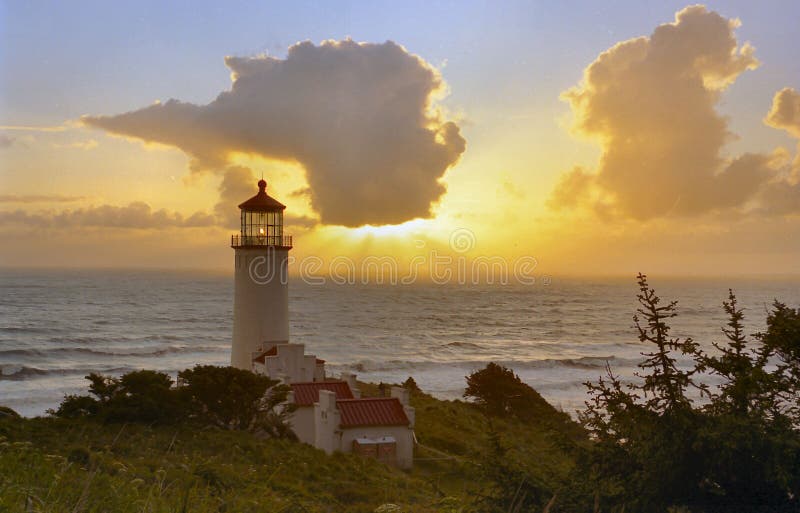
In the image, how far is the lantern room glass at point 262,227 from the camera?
22688 millimetres

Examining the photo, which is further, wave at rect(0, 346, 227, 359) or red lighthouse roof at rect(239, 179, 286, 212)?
wave at rect(0, 346, 227, 359)

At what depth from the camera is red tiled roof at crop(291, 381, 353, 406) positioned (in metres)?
18.2

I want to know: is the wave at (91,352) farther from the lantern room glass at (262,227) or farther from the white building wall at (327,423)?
the white building wall at (327,423)

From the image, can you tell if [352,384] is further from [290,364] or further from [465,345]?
[465,345]

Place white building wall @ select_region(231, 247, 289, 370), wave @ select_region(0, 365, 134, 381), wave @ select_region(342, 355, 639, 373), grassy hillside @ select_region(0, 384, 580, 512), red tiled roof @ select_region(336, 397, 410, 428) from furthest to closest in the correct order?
wave @ select_region(342, 355, 639, 373), wave @ select_region(0, 365, 134, 381), white building wall @ select_region(231, 247, 289, 370), red tiled roof @ select_region(336, 397, 410, 428), grassy hillside @ select_region(0, 384, 580, 512)

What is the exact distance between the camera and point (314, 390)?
61.2 feet

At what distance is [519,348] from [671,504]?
55.8 meters

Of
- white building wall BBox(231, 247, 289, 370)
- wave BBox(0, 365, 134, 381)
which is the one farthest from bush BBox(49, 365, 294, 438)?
wave BBox(0, 365, 134, 381)

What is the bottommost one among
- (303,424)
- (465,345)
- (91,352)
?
(465,345)

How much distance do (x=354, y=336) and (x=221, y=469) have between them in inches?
2354

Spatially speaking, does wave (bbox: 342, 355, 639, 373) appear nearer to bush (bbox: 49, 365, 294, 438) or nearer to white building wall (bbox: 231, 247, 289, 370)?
white building wall (bbox: 231, 247, 289, 370)

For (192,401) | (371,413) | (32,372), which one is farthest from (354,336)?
(192,401)

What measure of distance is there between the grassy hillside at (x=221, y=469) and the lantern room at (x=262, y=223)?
8971 millimetres

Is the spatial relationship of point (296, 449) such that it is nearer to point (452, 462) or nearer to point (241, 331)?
point (452, 462)
